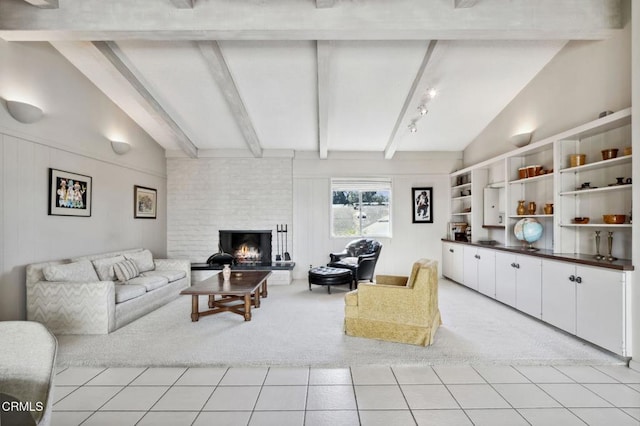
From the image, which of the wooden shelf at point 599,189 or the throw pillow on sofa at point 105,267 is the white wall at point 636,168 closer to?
the wooden shelf at point 599,189

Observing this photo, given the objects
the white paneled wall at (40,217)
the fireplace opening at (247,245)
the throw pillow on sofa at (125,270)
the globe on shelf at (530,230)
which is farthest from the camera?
the fireplace opening at (247,245)

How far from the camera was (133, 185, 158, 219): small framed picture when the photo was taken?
18.9 feet

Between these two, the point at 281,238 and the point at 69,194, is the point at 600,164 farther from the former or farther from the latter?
the point at 69,194

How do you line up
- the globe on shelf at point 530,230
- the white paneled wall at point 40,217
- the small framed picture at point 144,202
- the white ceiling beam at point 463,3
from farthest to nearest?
the small framed picture at point 144,202, the globe on shelf at point 530,230, the white paneled wall at point 40,217, the white ceiling beam at point 463,3

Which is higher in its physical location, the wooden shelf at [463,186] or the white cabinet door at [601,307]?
the wooden shelf at [463,186]

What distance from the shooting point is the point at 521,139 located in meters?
4.74

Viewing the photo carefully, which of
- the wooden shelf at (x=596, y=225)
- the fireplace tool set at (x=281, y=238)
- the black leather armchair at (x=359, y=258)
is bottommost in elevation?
the black leather armchair at (x=359, y=258)

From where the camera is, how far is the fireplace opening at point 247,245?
6.75 m

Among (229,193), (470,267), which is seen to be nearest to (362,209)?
(470,267)

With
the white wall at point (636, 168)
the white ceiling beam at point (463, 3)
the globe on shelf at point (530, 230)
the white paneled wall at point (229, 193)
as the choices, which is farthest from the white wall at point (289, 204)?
the white wall at point (636, 168)

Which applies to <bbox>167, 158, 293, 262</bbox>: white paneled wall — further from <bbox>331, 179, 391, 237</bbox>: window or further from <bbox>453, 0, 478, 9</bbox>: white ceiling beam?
<bbox>453, 0, 478, 9</bbox>: white ceiling beam

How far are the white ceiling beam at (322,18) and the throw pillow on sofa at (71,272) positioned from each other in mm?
2611

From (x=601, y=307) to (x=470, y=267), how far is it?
2.55m

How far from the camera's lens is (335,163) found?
686cm
